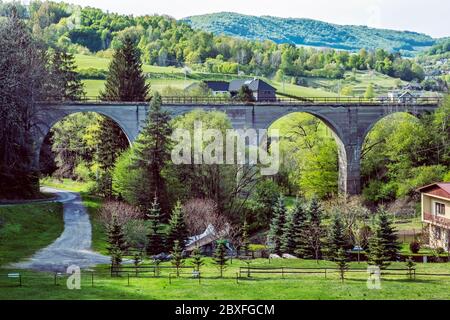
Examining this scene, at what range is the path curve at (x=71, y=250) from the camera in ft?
105

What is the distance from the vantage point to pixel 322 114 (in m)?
62.4

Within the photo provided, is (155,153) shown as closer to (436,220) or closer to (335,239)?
(335,239)

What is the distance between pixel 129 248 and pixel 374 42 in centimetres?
14067

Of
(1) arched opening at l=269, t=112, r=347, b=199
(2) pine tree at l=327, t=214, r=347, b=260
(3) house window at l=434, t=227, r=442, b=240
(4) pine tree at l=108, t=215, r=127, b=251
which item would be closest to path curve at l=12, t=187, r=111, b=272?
(4) pine tree at l=108, t=215, r=127, b=251

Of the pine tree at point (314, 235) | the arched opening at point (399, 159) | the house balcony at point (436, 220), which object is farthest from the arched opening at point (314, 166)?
the pine tree at point (314, 235)

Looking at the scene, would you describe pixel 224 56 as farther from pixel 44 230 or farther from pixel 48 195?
pixel 44 230

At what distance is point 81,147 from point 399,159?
1146 inches

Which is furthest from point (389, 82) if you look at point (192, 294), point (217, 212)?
point (192, 294)

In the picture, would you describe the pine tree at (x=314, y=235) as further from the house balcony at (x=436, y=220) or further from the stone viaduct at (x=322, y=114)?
the stone viaduct at (x=322, y=114)

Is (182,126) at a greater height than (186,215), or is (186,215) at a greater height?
(182,126)

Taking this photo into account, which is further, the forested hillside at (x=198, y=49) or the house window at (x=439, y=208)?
the forested hillside at (x=198, y=49)

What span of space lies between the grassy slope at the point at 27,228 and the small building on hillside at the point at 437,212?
21483 millimetres

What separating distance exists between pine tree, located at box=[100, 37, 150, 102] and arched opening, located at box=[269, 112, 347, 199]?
13.6 meters
